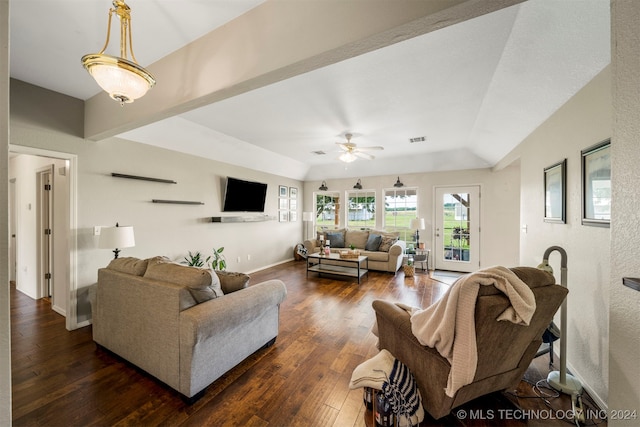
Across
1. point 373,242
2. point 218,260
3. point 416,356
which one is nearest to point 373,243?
point 373,242

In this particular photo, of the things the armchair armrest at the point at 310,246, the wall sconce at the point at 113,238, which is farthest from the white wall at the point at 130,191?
the armchair armrest at the point at 310,246

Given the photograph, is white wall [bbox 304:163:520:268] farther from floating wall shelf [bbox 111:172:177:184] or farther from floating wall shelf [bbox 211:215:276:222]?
floating wall shelf [bbox 111:172:177:184]

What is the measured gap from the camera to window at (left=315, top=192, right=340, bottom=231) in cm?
728

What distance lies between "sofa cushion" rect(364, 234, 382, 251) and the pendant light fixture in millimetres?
5208

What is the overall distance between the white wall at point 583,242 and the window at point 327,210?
16.5 ft

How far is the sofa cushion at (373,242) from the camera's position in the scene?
5.85 meters

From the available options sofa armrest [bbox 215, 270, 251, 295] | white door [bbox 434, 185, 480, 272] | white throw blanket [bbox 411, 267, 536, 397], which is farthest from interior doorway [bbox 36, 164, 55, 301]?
white door [bbox 434, 185, 480, 272]

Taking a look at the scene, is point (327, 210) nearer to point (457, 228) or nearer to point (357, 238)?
point (357, 238)

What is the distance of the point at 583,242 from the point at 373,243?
160 inches

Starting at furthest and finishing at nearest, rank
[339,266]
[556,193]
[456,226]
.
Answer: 1. [456,226]
2. [339,266]
3. [556,193]

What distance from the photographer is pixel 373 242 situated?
588cm

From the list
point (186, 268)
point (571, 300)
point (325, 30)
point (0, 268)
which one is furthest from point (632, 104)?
point (186, 268)

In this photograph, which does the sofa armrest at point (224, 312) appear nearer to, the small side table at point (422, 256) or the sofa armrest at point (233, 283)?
the sofa armrest at point (233, 283)

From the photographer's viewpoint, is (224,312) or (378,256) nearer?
(224,312)
